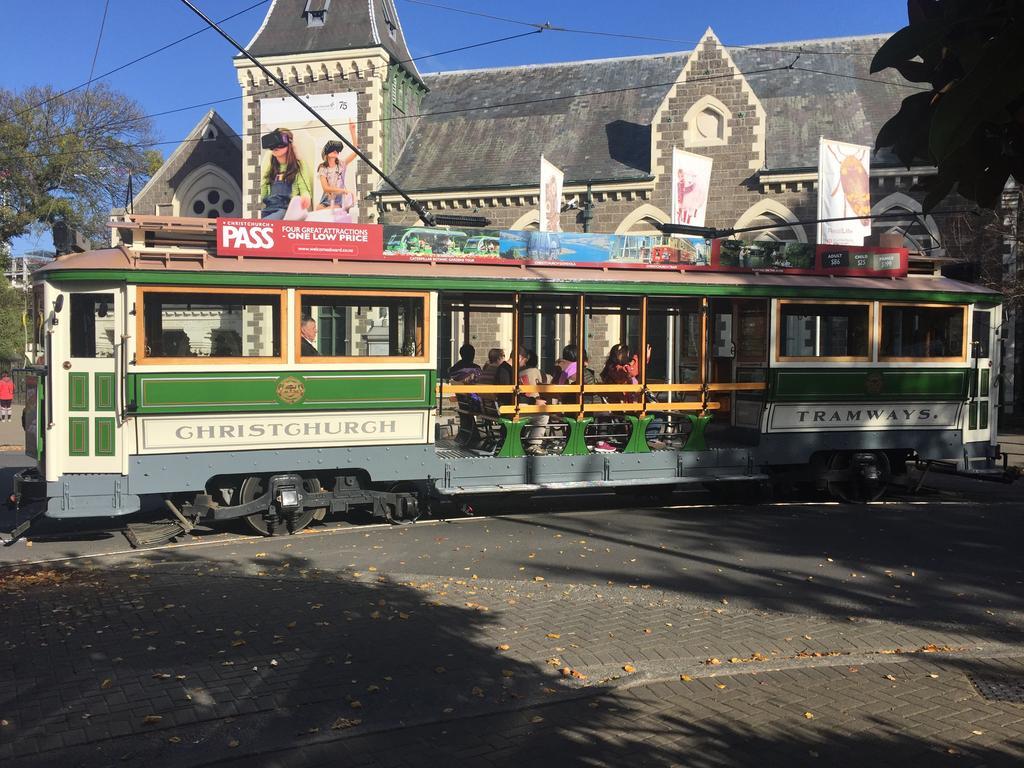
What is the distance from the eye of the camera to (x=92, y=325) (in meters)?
8.84

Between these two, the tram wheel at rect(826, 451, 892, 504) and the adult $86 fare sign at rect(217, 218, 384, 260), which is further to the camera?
the tram wheel at rect(826, 451, 892, 504)

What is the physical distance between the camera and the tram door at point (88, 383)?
866 centimetres

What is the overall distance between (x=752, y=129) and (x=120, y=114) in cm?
2842

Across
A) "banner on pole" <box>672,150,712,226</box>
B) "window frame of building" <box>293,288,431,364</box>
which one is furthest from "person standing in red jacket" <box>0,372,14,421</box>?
"window frame of building" <box>293,288,431,364</box>

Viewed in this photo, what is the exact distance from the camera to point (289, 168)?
29.1 metres

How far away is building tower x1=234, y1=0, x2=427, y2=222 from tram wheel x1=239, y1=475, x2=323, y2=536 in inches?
803

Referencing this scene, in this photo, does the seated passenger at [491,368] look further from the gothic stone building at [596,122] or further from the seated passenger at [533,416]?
the gothic stone building at [596,122]

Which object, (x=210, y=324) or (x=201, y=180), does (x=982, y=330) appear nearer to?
(x=210, y=324)

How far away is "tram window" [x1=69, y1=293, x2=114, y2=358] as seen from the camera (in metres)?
8.78

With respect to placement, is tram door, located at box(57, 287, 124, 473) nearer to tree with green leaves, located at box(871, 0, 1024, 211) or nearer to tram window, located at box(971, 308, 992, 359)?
tree with green leaves, located at box(871, 0, 1024, 211)

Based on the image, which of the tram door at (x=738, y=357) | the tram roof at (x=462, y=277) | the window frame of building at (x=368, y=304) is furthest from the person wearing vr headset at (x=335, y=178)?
the window frame of building at (x=368, y=304)

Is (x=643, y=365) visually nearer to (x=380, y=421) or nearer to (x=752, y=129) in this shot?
(x=380, y=421)

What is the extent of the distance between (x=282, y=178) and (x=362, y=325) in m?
21.2

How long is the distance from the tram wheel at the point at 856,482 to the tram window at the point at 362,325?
5.77m
